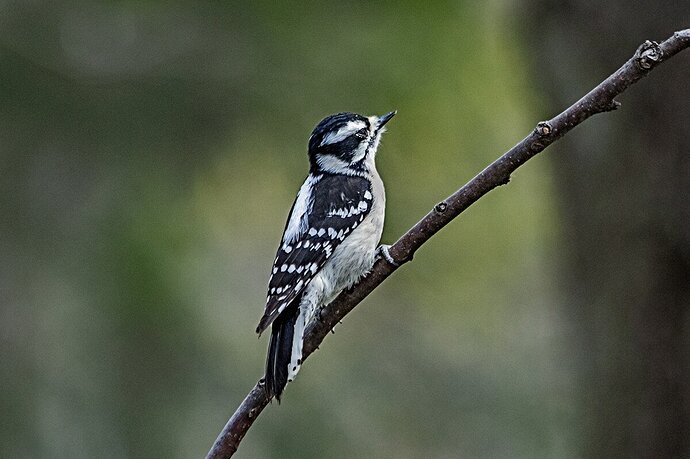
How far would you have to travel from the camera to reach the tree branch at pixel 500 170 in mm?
2107

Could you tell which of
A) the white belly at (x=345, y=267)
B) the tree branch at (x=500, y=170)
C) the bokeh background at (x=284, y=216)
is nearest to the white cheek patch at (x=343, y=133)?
the white belly at (x=345, y=267)

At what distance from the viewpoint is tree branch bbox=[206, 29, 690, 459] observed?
6.91 ft

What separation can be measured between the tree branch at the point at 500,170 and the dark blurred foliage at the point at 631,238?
1.94 m

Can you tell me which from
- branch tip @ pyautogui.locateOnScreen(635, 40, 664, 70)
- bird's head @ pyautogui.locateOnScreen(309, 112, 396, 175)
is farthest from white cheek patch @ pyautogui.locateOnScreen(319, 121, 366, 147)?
branch tip @ pyautogui.locateOnScreen(635, 40, 664, 70)

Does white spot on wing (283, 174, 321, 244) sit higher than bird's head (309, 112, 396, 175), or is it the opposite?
bird's head (309, 112, 396, 175)

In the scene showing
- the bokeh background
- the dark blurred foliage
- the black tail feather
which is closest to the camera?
the black tail feather

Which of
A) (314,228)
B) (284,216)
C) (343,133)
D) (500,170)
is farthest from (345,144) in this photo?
(284,216)

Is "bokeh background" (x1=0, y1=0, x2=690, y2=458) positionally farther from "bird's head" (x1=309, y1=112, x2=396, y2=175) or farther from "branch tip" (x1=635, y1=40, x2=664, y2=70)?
"branch tip" (x1=635, y1=40, x2=664, y2=70)

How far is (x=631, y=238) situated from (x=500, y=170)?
2.16 m

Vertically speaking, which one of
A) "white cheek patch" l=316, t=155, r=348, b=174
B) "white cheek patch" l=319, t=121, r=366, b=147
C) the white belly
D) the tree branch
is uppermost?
"white cheek patch" l=319, t=121, r=366, b=147

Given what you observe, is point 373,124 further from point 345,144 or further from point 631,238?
point 631,238

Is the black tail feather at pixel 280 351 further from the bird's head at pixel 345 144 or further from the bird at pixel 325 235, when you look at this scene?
the bird's head at pixel 345 144

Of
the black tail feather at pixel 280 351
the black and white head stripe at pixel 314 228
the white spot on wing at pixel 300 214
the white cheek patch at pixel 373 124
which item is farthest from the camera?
the white cheek patch at pixel 373 124

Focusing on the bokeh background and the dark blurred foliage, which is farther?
the bokeh background
